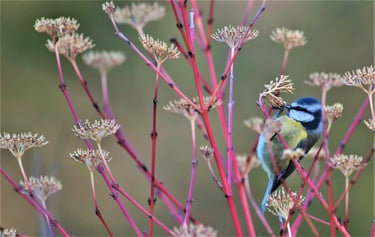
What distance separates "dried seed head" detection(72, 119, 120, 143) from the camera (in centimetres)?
118

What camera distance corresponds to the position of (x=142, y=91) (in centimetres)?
554

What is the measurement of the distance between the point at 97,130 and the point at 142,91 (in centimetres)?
437

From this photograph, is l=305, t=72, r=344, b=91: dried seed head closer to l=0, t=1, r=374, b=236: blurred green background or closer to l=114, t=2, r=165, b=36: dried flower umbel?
l=114, t=2, r=165, b=36: dried flower umbel

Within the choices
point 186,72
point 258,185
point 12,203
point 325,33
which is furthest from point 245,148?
point 12,203

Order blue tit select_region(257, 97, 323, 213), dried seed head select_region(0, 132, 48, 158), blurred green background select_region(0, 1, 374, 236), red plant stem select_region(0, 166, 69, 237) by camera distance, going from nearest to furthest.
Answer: red plant stem select_region(0, 166, 69, 237) → dried seed head select_region(0, 132, 48, 158) → blue tit select_region(257, 97, 323, 213) → blurred green background select_region(0, 1, 374, 236)

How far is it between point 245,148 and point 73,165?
1.61 m

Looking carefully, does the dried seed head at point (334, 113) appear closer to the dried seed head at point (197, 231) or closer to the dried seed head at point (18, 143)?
the dried seed head at point (197, 231)

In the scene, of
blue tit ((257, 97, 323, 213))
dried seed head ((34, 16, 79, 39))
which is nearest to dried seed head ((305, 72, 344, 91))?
dried seed head ((34, 16, 79, 39))

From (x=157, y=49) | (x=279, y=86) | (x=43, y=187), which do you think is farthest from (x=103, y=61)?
(x=279, y=86)

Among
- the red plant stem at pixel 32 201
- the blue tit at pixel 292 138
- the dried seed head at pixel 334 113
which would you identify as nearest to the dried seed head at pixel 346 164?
the dried seed head at pixel 334 113

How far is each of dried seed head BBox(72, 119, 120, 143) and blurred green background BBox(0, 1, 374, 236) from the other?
366cm

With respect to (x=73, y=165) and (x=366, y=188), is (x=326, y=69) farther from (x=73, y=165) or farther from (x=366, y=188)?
(x=73, y=165)

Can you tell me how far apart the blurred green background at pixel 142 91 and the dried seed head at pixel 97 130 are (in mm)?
3657

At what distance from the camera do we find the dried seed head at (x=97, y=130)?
118 cm
